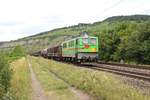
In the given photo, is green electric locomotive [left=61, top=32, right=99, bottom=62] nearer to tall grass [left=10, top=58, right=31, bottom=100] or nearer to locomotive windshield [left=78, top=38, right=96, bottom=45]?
locomotive windshield [left=78, top=38, right=96, bottom=45]

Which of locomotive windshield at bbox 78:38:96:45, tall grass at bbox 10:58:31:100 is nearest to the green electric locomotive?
locomotive windshield at bbox 78:38:96:45

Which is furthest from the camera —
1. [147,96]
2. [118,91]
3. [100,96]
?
[100,96]

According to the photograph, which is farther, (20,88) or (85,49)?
(85,49)

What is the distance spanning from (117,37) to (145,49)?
15707 millimetres

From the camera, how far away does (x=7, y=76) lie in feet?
74.7

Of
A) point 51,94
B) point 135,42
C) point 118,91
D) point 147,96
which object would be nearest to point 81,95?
point 51,94

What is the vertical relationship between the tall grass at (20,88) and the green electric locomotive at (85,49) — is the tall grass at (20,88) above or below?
below

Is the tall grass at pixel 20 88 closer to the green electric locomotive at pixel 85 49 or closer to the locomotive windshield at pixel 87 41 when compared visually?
the green electric locomotive at pixel 85 49

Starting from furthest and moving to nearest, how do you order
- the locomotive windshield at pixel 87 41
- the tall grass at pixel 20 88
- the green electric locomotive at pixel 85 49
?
the locomotive windshield at pixel 87 41, the green electric locomotive at pixel 85 49, the tall grass at pixel 20 88

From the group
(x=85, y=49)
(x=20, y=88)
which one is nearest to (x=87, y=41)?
(x=85, y=49)

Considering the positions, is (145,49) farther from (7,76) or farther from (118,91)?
(118,91)

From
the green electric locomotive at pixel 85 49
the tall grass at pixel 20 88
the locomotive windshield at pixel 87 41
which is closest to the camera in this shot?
the tall grass at pixel 20 88

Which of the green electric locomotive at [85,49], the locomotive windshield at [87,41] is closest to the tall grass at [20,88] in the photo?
the green electric locomotive at [85,49]

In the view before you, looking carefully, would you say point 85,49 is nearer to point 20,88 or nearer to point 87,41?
point 87,41
